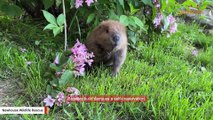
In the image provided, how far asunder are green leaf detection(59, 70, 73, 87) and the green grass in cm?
18

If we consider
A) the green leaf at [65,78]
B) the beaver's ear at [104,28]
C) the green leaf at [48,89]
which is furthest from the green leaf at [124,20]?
the green leaf at [48,89]

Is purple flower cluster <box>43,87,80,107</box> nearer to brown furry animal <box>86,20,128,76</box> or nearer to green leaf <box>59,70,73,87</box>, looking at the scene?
green leaf <box>59,70,73,87</box>

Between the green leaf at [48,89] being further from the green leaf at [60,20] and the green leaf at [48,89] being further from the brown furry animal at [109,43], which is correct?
the brown furry animal at [109,43]

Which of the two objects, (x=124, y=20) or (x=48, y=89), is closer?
(x=48, y=89)

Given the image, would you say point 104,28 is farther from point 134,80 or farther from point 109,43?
point 134,80

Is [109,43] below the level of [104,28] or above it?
below

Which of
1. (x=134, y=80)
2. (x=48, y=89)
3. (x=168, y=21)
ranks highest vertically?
(x=168, y=21)

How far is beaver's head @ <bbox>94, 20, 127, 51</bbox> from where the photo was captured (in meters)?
3.33

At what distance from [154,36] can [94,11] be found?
3.61 feet

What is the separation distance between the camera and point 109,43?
335 cm

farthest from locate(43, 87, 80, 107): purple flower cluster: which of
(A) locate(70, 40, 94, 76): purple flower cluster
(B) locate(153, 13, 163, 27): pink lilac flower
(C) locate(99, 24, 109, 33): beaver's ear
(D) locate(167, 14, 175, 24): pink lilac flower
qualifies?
(D) locate(167, 14, 175, 24): pink lilac flower

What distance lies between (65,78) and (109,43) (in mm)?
743

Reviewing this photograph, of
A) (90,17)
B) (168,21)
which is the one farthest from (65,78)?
(168,21)

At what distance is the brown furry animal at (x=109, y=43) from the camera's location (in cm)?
335
